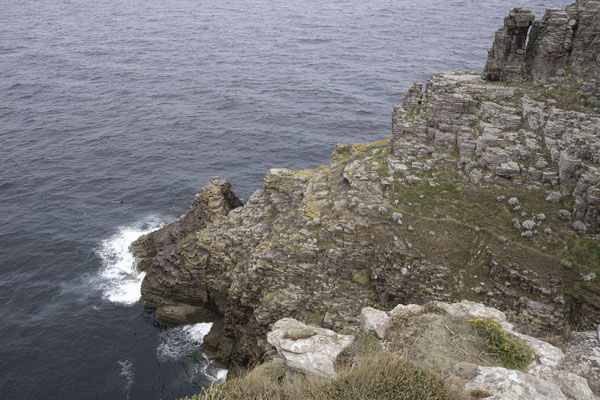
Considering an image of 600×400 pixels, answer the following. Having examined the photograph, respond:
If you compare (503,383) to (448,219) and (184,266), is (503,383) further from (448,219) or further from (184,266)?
(184,266)

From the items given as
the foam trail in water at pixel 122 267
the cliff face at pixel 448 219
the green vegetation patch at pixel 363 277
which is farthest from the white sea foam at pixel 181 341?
the green vegetation patch at pixel 363 277

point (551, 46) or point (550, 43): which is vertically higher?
point (550, 43)

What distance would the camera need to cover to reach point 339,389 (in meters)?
20.0

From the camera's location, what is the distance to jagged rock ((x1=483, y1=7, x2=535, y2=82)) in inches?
1732

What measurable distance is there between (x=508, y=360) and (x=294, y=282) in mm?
22631

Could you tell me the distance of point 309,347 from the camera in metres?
25.6

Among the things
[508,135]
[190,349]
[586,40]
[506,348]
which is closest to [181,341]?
[190,349]

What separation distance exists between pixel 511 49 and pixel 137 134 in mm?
76630

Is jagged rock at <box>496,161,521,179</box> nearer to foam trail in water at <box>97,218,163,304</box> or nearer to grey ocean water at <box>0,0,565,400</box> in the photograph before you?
grey ocean water at <box>0,0,565,400</box>

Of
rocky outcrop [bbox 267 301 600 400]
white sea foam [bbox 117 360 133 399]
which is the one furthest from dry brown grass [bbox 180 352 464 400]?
white sea foam [bbox 117 360 133 399]

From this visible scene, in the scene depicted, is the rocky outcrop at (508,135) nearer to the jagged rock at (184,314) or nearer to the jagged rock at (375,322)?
the jagged rock at (375,322)

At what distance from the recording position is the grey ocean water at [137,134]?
50188mm

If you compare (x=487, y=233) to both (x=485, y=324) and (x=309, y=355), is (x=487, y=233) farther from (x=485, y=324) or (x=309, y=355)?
(x=309, y=355)

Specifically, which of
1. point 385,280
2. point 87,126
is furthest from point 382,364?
point 87,126
